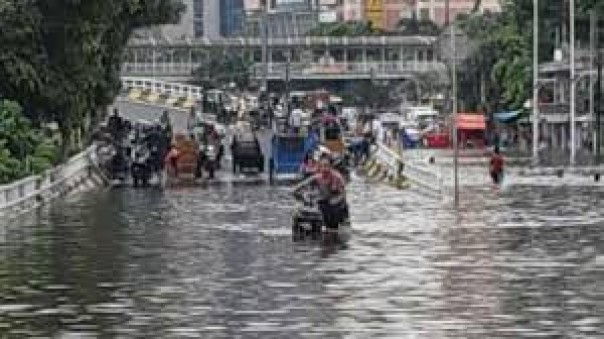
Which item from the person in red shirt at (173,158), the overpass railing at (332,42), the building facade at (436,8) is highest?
the building facade at (436,8)

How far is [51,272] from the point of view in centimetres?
2250

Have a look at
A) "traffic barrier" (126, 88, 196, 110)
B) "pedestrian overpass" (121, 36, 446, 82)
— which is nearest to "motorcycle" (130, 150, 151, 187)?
"traffic barrier" (126, 88, 196, 110)

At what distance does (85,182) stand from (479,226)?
79.7 ft

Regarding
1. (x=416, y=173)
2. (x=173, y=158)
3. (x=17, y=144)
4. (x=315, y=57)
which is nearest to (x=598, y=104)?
(x=173, y=158)

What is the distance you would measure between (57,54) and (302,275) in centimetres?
2914

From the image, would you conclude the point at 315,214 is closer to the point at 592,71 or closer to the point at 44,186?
the point at 44,186

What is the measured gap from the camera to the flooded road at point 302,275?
1664cm

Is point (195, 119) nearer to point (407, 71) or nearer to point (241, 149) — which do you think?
point (241, 149)

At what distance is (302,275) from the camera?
21.8m

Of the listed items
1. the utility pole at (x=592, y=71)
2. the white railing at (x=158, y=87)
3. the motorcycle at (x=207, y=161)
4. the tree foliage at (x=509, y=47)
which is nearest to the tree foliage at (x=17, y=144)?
the motorcycle at (x=207, y=161)

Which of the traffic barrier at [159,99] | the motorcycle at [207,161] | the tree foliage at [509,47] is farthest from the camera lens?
the traffic barrier at [159,99]

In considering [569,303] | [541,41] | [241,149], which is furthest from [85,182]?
[541,41]

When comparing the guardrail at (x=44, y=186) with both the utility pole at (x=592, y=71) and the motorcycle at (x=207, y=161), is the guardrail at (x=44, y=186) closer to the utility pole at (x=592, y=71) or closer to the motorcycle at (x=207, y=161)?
the motorcycle at (x=207, y=161)

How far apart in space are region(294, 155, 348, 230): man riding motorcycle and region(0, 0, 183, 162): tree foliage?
18.6 metres
